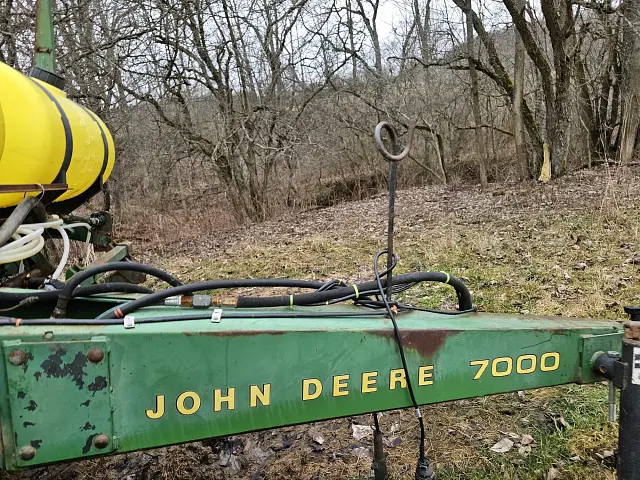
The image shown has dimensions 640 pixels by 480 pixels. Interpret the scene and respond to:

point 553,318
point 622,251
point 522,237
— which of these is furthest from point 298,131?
point 553,318

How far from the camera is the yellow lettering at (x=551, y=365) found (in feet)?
5.38

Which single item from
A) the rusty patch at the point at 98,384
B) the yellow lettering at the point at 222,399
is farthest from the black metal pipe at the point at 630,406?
the rusty patch at the point at 98,384

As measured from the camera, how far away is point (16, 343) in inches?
50.5

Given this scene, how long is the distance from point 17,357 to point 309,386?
0.73 meters

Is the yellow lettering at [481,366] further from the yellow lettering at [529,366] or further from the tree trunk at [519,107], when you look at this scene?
the tree trunk at [519,107]

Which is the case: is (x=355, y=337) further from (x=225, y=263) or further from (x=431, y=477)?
(x=225, y=263)

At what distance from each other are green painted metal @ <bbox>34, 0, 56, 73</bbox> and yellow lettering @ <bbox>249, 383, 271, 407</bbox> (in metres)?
2.87

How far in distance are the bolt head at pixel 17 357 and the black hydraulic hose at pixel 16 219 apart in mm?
886

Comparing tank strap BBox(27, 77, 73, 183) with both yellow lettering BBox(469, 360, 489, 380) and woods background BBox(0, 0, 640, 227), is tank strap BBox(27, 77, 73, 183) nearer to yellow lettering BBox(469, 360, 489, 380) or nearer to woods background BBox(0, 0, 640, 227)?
yellow lettering BBox(469, 360, 489, 380)

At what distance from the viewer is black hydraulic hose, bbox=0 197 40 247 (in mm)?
2066

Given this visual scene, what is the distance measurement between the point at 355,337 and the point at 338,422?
180cm

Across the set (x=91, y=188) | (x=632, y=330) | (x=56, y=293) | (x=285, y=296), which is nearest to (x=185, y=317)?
(x=285, y=296)

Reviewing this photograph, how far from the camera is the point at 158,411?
1372 millimetres

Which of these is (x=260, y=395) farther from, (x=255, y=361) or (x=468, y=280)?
(x=468, y=280)
